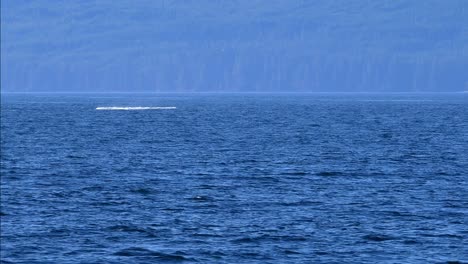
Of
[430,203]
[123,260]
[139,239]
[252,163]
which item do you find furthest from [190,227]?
[252,163]

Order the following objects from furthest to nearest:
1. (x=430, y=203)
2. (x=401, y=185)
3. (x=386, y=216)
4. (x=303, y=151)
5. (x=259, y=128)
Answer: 1. (x=259, y=128)
2. (x=303, y=151)
3. (x=401, y=185)
4. (x=430, y=203)
5. (x=386, y=216)

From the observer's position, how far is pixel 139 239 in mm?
40188

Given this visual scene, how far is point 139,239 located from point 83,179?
19531 millimetres

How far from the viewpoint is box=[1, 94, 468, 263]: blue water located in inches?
1522

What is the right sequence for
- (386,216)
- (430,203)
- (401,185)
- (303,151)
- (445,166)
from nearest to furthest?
(386,216) → (430,203) → (401,185) → (445,166) → (303,151)

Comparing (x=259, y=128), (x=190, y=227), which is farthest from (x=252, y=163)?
(x=259, y=128)

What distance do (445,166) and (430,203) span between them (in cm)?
1983

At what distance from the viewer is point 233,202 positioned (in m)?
50.0

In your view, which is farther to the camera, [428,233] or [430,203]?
[430,203]

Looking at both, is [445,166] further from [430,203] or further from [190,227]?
[190,227]

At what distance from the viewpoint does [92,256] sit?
3709 centimetres

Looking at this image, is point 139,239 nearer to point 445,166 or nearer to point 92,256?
point 92,256

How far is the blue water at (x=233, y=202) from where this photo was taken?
38656 millimetres

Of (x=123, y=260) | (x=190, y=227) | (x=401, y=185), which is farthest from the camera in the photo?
(x=401, y=185)
